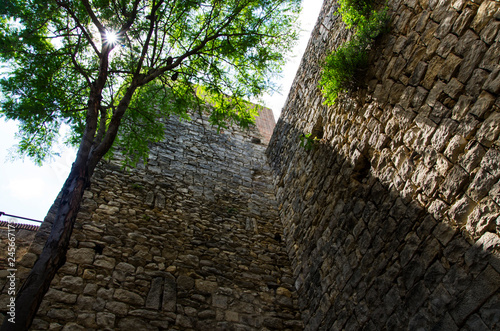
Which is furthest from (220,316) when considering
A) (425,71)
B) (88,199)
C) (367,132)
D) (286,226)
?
(425,71)

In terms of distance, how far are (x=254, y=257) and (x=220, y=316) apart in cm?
113

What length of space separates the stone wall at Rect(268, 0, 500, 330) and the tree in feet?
6.25

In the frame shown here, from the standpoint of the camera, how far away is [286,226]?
5.59 m

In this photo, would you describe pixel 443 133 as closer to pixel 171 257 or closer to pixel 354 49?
pixel 354 49

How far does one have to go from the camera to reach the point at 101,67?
395 centimetres

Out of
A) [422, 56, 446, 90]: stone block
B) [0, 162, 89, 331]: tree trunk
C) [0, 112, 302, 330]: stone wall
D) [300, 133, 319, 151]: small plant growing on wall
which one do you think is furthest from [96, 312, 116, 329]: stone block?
[422, 56, 446, 90]: stone block

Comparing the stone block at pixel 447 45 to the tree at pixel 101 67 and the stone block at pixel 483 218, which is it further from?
the tree at pixel 101 67

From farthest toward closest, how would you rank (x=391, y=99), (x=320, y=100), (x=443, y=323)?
(x=320, y=100) < (x=391, y=99) < (x=443, y=323)

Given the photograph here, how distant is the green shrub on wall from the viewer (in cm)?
394

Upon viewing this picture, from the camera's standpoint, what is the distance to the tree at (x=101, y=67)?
349cm

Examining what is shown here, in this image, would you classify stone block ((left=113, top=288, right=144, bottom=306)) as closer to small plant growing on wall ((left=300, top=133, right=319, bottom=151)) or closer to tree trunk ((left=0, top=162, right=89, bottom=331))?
tree trunk ((left=0, top=162, right=89, bottom=331))

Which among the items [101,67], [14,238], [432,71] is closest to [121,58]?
[101,67]

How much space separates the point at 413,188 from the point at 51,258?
10.3 feet

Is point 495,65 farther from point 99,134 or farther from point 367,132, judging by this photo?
point 99,134
